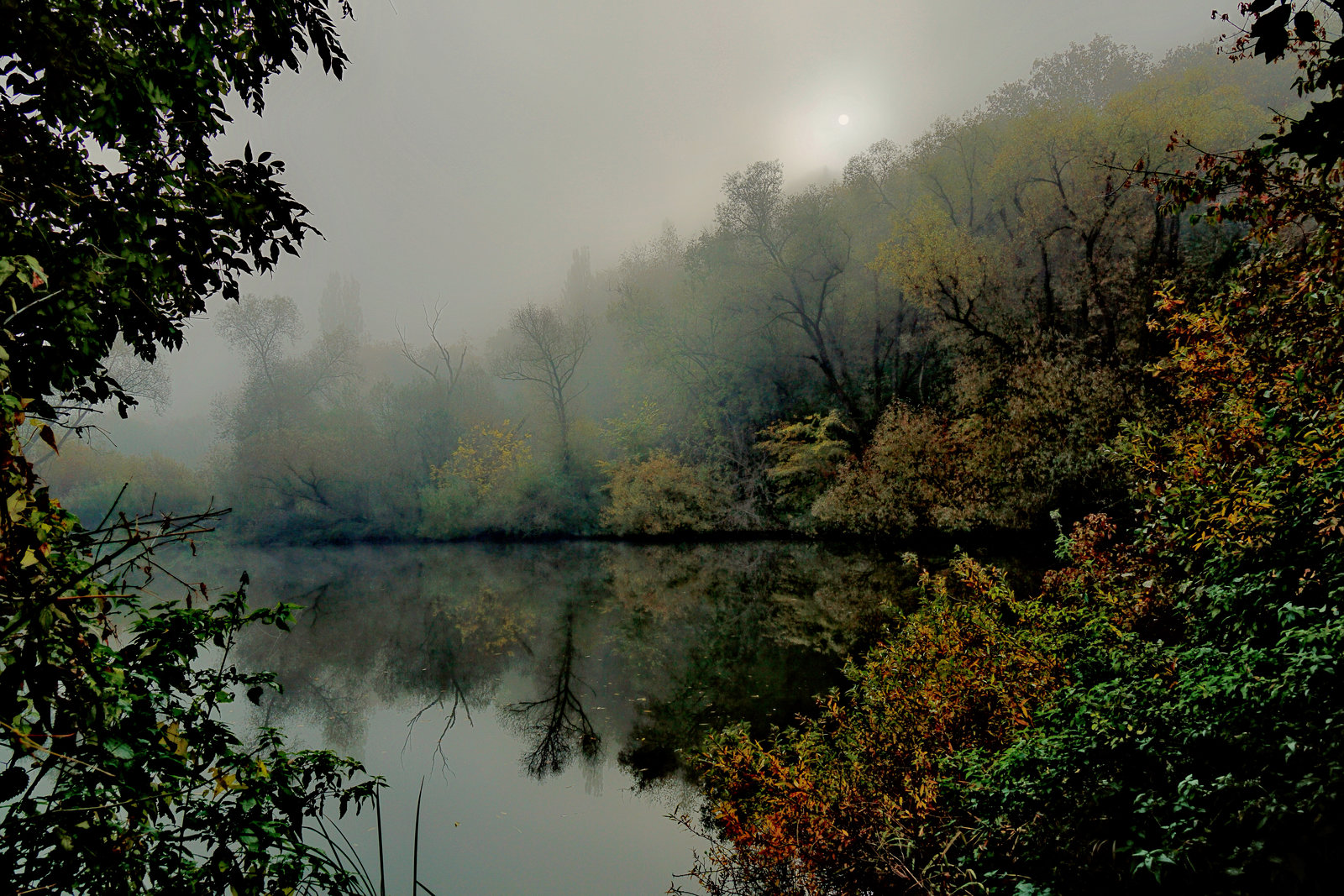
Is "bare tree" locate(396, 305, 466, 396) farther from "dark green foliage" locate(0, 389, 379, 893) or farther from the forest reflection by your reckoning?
"dark green foliage" locate(0, 389, 379, 893)

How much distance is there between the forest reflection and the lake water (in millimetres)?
41

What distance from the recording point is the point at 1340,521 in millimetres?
2195

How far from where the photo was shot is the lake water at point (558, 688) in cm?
455

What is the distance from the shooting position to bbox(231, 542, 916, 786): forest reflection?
6.45m

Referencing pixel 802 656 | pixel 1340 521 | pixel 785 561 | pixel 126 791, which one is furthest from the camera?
pixel 785 561

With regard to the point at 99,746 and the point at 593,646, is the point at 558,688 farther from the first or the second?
the point at 99,746

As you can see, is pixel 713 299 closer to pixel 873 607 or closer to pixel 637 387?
pixel 637 387

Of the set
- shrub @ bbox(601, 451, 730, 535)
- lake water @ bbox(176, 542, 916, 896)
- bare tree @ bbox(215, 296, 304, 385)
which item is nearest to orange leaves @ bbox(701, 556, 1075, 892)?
lake water @ bbox(176, 542, 916, 896)

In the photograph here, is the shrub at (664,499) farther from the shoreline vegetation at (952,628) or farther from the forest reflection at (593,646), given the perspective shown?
the shoreline vegetation at (952,628)

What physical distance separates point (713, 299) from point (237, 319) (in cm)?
2391

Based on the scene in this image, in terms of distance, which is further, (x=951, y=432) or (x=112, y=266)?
(x=951, y=432)

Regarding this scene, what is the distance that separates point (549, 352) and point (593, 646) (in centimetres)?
1635

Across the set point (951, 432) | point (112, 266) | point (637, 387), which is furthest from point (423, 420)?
point (112, 266)

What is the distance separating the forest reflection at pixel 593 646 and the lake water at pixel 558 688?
4 centimetres
